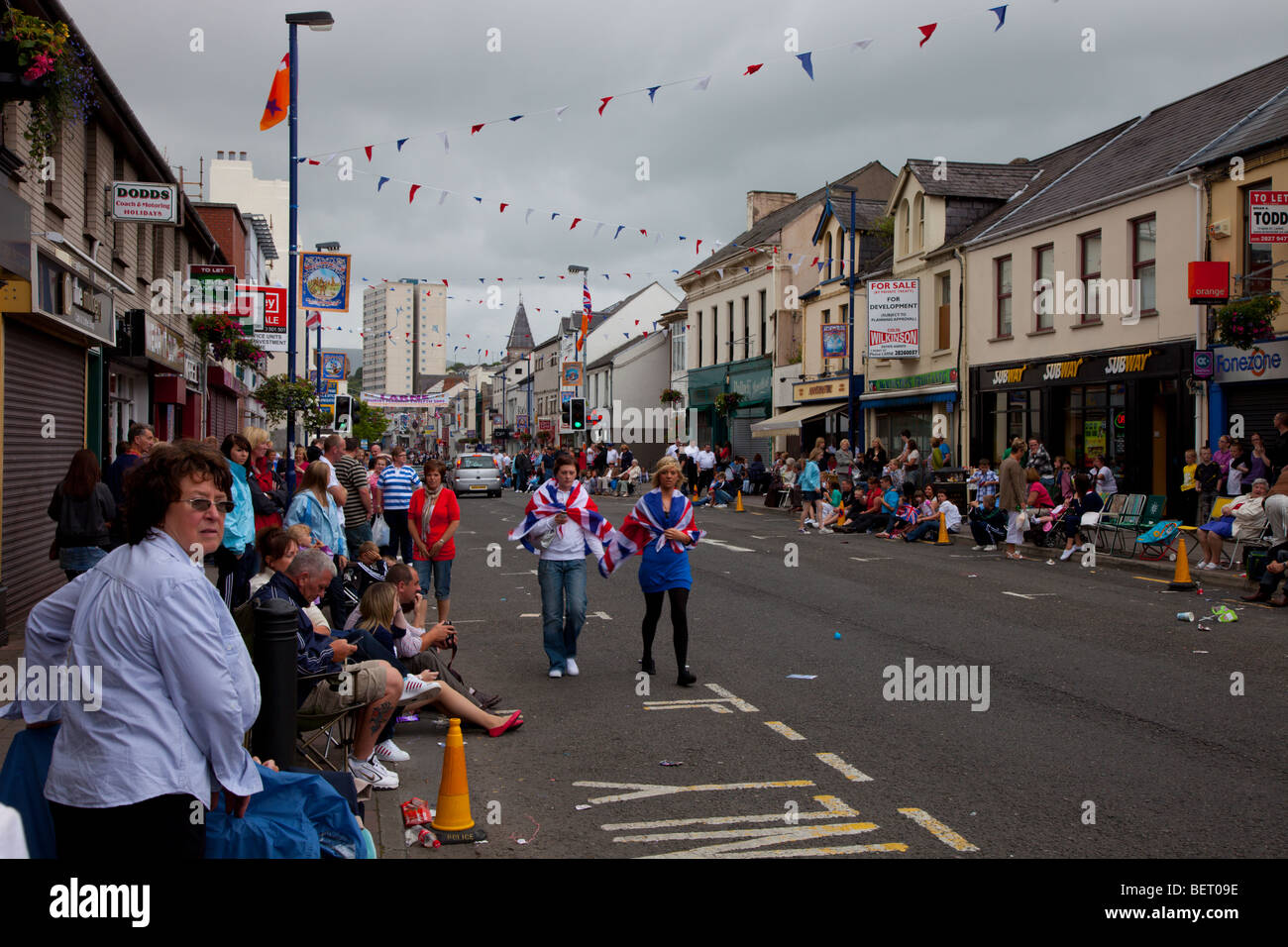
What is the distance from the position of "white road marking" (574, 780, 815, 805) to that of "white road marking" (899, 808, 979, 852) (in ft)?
2.30

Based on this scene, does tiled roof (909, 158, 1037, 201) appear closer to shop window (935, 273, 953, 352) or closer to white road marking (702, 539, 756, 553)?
shop window (935, 273, 953, 352)

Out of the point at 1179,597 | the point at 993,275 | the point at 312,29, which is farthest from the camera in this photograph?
the point at 993,275

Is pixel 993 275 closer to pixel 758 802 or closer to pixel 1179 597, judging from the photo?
pixel 1179 597

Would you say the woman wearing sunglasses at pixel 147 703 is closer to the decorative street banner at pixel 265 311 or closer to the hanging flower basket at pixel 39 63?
the hanging flower basket at pixel 39 63

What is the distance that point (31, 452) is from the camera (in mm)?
12094

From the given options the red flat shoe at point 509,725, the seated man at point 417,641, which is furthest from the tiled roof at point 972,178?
the red flat shoe at point 509,725

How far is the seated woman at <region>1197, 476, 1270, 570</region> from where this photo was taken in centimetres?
1448

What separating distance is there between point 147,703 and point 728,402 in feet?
149

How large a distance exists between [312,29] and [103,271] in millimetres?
4737

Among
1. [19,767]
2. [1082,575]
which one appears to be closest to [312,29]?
[1082,575]

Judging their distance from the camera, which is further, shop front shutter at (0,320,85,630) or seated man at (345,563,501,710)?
shop front shutter at (0,320,85,630)

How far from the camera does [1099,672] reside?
8656mm

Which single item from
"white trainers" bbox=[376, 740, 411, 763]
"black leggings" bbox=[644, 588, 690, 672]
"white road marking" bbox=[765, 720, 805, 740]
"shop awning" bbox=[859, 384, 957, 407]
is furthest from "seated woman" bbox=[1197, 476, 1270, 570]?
"shop awning" bbox=[859, 384, 957, 407]

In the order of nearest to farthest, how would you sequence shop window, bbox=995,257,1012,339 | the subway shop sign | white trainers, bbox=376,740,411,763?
white trainers, bbox=376,740,411,763, the subway shop sign, shop window, bbox=995,257,1012,339
